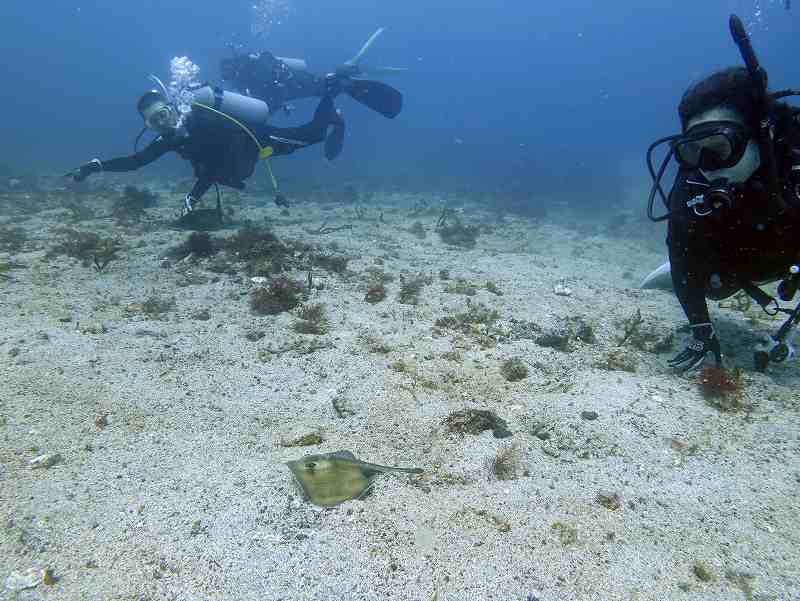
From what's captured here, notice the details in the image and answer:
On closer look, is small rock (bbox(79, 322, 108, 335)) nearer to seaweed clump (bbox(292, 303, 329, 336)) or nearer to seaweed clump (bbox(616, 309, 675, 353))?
seaweed clump (bbox(292, 303, 329, 336))

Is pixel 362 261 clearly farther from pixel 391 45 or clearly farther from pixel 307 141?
pixel 391 45

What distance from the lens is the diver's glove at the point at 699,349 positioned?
13.3 ft

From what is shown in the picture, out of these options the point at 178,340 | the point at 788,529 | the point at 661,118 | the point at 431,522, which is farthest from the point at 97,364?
the point at 661,118

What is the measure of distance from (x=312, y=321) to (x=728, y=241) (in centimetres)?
466

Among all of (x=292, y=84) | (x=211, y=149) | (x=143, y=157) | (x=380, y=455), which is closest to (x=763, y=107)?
(x=380, y=455)

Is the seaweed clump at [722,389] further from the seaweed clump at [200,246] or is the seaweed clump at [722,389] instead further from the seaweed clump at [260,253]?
the seaweed clump at [200,246]

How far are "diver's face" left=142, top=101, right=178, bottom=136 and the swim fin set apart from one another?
7.14m

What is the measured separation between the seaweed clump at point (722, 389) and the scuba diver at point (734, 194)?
31cm

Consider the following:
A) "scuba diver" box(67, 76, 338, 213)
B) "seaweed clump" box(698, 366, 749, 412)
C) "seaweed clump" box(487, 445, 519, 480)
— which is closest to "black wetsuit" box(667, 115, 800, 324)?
"seaweed clump" box(698, 366, 749, 412)

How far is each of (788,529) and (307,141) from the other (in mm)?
11914

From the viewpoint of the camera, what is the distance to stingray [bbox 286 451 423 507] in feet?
8.66

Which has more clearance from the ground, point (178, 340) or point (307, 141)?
point (307, 141)

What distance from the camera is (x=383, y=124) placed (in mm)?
68812

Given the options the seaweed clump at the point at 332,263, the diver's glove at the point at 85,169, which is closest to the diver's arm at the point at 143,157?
the diver's glove at the point at 85,169
